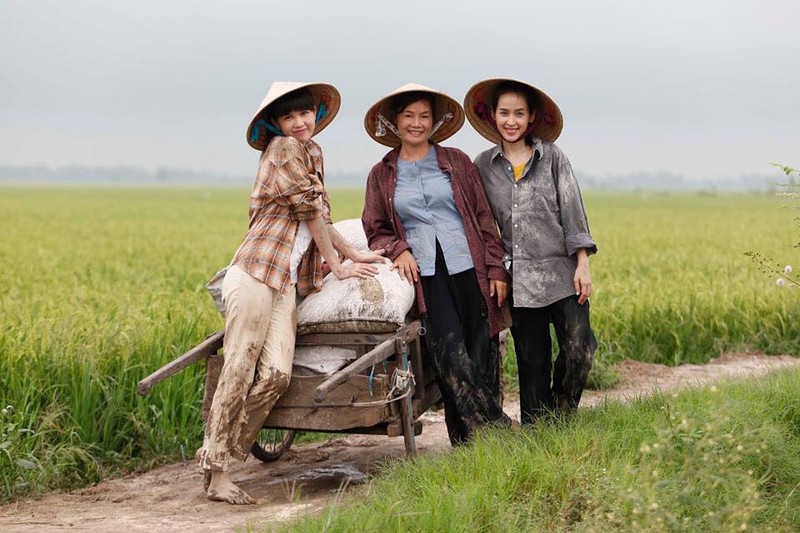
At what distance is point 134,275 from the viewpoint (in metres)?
13.7

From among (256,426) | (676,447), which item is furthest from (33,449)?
(676,447)

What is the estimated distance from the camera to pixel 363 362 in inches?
195

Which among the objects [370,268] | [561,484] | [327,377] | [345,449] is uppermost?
[370,268]

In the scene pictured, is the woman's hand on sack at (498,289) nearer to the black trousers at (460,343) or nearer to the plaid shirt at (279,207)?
the black trousers at (460,343)

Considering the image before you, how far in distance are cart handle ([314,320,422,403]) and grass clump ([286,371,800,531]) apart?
0.49 meters

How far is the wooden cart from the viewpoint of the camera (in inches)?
200

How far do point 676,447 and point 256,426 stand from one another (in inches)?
78.5

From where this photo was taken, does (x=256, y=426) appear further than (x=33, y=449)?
No

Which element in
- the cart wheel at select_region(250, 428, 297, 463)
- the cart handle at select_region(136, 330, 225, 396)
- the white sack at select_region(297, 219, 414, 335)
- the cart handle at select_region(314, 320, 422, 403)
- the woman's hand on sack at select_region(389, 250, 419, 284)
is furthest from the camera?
the cart wheel at select_region(250, 428, 297, 463)

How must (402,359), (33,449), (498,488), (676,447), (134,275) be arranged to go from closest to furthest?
(498,488)
(676,447)
(402,359)
(33,449)
(134,275)

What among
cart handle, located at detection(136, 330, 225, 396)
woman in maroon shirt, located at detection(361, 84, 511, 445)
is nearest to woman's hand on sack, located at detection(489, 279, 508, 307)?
woman in maroon shirt, located at detection(361, 84, 511, 445)

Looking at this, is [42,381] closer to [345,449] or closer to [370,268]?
[345,449]

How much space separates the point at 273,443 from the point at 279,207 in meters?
1.92

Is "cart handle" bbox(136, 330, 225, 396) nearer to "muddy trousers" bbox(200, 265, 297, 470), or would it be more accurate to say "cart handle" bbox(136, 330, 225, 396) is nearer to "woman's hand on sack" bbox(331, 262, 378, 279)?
"muddy trousers" bbox(200, 265, 297, 470)
